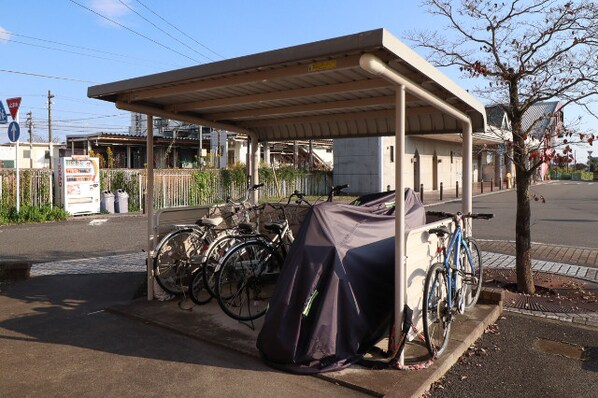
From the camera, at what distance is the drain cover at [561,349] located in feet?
14.1

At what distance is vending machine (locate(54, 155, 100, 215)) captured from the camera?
1527 cm

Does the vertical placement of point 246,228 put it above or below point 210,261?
above

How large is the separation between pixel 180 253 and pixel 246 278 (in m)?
1.27

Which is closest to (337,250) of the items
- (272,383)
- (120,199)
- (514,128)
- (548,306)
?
(272,383)

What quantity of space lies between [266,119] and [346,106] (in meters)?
1.59

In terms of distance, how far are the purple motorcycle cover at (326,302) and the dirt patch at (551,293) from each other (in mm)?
2805

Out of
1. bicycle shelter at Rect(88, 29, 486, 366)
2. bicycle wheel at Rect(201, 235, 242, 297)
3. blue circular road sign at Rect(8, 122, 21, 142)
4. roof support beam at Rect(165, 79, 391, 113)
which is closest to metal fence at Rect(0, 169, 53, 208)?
blue circular road sign at Rect(8, 122, 21, 142)

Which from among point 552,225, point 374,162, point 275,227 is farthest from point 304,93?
point 374,162

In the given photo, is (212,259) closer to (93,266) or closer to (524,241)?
(93,266)

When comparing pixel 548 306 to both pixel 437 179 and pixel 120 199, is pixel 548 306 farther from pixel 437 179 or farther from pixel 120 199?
pixel 437 179

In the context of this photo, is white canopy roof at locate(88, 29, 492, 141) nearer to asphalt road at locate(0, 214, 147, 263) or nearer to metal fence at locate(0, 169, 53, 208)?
asphalt road at locate(0, 214, 147, 263)

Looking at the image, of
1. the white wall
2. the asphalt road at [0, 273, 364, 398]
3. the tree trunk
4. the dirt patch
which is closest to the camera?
the asphalt road at [0, 273, 364, 398]

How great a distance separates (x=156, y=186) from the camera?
1817 centimetres

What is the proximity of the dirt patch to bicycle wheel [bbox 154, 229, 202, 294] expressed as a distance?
391cm
